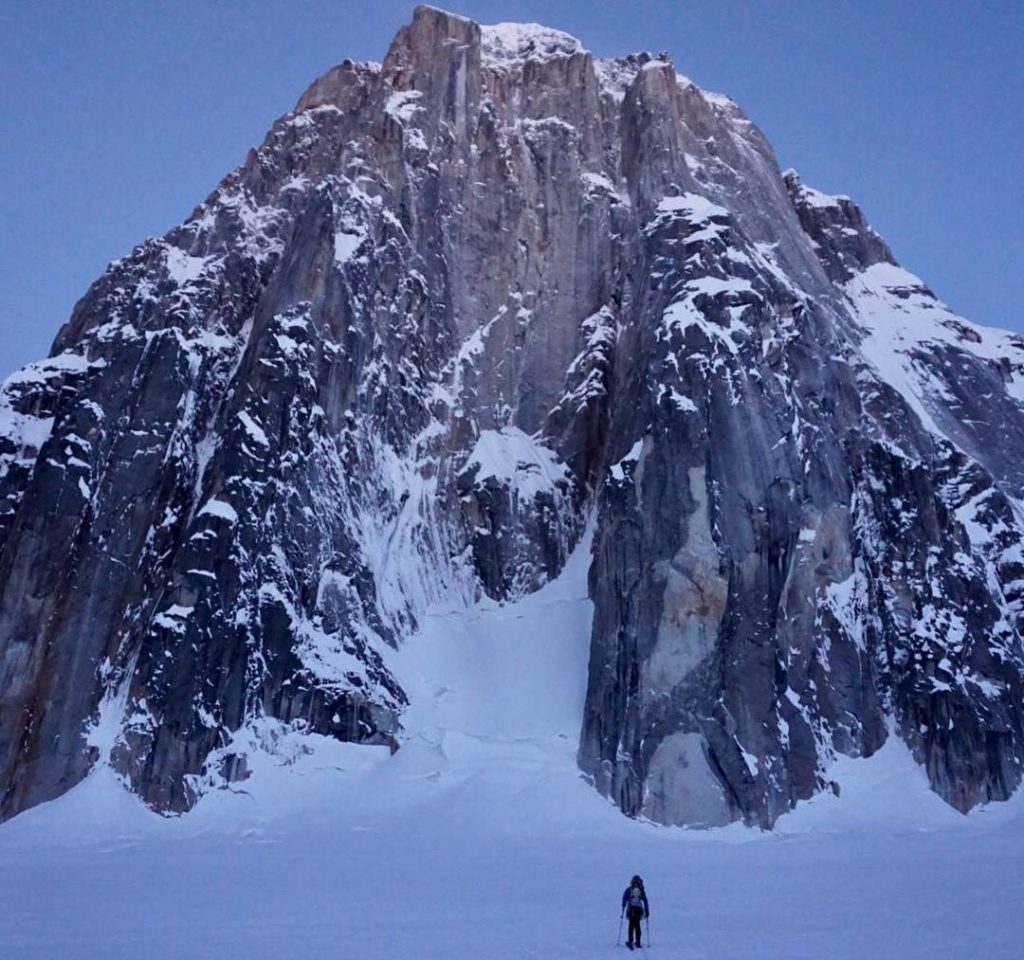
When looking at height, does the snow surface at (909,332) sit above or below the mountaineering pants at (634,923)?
above

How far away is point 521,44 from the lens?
64.9 meters

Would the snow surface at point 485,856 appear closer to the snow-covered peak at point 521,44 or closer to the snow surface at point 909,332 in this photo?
the snow surface at point 909,332

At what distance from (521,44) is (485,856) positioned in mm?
49242

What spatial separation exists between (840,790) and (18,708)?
30.3 metres

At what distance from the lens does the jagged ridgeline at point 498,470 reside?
4009 cm

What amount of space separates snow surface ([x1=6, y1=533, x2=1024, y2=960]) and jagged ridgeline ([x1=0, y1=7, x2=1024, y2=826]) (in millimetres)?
1351

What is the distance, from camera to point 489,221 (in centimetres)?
5778

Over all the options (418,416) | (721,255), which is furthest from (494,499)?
(721,255)

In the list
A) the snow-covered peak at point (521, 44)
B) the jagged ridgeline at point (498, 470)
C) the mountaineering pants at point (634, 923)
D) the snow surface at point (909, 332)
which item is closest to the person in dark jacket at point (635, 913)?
the mountaineering pants at point (634, 923)

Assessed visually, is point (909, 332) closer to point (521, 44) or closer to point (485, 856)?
point (521, 44)

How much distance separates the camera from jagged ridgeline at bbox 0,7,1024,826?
40094mm

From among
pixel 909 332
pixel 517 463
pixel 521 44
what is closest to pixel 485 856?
pixel 517 463

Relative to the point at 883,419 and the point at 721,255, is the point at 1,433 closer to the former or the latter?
the point at 721,255

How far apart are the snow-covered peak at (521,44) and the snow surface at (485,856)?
105 ft
